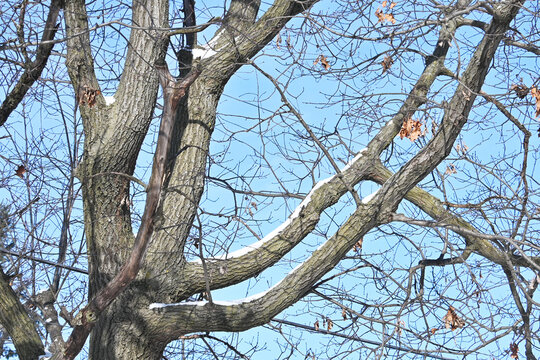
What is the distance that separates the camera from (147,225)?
4160mm

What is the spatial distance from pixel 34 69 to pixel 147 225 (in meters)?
2.36

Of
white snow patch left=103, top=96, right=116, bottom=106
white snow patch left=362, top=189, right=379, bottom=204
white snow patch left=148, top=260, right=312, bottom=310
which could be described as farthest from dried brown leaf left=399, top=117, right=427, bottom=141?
white snow patch left=103, top=96, right=116, bottom=106

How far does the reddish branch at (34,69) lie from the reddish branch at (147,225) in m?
1.77

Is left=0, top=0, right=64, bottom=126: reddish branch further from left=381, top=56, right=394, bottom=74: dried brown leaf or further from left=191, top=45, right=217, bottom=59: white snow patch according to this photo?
left=381, top=56, right=394, bottom=74: dried brown leaf

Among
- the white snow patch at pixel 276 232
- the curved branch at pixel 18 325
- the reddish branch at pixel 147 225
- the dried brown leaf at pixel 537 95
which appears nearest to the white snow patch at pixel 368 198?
the white snow patch at pixel 276 232

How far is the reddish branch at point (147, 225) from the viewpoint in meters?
4.14

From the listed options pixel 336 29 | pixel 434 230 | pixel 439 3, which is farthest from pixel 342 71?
pixel 434 230

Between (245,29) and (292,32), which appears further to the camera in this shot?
(245,29)

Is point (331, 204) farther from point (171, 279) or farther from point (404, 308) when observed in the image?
point (171, 279)

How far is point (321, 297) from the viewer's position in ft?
21.3

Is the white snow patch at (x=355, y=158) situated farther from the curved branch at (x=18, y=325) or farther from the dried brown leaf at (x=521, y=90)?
the curved branch at (x=18, y=325)

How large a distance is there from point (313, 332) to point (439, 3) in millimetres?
3626

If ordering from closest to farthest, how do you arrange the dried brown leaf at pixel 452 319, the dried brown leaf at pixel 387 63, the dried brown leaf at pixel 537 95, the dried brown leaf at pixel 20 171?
the dried brown leaf at pixel 537 95, the dried brown leaf at pixel 452 319, the dried brown leaf at pixel 387 63, the dried brown leaf at pixel 20 171

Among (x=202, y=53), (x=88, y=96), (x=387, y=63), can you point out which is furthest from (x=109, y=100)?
(x=387, y=63)
